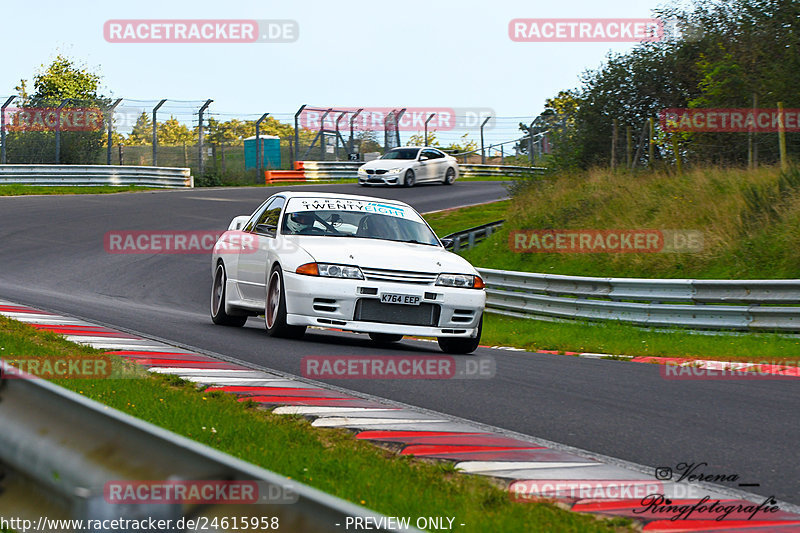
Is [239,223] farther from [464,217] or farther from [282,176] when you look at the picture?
[282,176]

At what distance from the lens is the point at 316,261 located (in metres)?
9.98

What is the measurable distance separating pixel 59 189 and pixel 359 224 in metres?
25.1

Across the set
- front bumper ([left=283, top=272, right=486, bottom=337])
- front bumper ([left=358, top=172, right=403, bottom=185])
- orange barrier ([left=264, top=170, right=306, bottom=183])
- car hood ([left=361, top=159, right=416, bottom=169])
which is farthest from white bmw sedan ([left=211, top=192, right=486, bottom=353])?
orange barrier ([left=264, top=170, right=306, bottom=183])

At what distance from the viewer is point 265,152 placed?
4462cm

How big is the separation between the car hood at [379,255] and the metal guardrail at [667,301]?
5.03 m

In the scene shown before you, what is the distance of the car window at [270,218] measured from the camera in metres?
11.1

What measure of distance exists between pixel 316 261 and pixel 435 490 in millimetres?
5574

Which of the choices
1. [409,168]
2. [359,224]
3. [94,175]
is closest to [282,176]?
[409,168]

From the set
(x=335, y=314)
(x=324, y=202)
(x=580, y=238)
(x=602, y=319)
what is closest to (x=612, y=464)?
(x=335, y=314)

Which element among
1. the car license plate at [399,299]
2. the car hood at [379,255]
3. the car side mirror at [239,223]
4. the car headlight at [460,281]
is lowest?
the car license plate at [399,299]

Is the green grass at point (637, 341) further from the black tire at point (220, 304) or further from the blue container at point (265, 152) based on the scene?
the blue container at point (265, 152)

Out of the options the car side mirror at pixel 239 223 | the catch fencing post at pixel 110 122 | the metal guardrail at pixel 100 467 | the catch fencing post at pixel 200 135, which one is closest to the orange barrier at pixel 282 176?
the catch fencing post at pixel 200 135

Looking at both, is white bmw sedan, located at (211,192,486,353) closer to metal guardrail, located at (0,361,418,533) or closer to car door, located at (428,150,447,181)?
metal guardrail, located at (0,361,418,533)

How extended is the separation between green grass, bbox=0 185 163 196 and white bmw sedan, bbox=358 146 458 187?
8.04 meters
